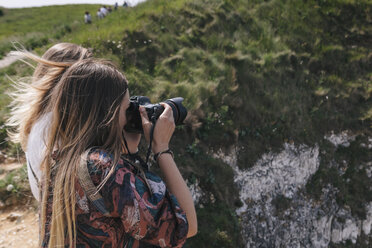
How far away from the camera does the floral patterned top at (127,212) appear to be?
1.51 m

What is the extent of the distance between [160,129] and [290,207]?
7.11 m

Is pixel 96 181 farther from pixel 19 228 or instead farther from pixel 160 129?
pixel 19 228

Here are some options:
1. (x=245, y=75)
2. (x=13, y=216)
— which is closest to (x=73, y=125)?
(x=13, y=216)

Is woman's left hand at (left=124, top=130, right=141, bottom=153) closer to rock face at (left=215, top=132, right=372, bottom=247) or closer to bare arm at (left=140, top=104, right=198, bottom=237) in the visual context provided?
bare arm at (left=140, top=104, right=198, bottom=237)

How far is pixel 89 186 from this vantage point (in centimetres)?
150

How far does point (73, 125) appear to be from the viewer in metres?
1.63

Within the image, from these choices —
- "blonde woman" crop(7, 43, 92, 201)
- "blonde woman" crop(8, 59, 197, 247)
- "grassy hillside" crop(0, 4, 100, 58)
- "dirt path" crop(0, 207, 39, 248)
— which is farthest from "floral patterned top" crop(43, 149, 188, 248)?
"grassy hillside" crop(0, 4, 100, 58)

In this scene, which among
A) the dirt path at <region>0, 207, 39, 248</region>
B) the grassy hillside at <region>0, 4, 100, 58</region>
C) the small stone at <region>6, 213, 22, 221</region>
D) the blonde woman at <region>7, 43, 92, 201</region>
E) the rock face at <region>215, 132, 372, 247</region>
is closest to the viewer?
the blonde woman at <region>7, 43, 92, 201</region>

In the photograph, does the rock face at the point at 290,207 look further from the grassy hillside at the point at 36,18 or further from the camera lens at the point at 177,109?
the grassy hillside at the point at 36,18

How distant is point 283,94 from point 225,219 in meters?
4.67

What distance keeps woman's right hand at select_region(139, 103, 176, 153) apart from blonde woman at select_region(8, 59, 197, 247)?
200 mm

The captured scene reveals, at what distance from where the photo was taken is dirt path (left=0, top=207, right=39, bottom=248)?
4.08m

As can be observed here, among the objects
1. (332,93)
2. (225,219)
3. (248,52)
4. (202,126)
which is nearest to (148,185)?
(225,219)

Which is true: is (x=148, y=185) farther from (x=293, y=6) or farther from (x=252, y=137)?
(x=293, y=6)
